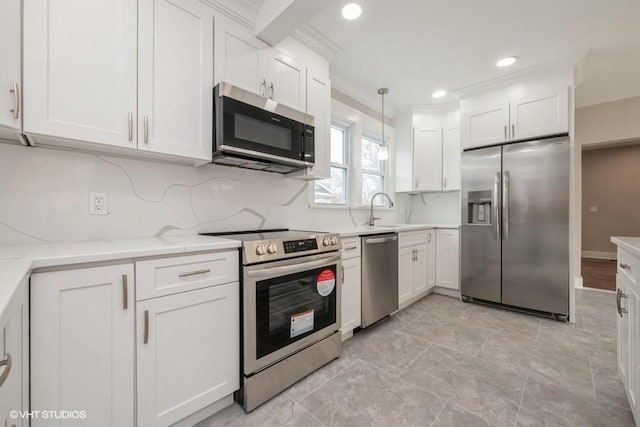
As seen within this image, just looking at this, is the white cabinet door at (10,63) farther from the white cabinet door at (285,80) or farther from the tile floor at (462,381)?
the tile floor at (462,381)

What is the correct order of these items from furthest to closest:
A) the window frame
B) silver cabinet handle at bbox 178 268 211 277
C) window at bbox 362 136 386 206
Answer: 1. window at bbox 362 136 386 206
2. the window frame
3. silver cabinet handle at bbox 178 268 211 277

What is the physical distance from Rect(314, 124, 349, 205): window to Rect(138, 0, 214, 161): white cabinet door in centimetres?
162

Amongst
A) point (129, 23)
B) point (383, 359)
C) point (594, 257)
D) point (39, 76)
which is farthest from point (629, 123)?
point (39, 76)

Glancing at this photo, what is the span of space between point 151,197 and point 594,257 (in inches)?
343

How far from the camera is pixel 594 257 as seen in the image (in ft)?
20.4

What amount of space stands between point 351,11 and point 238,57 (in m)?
0.91

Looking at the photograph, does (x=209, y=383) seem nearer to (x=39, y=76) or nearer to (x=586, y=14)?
(x=39, y=76)

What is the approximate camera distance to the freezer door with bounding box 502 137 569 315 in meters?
2.71

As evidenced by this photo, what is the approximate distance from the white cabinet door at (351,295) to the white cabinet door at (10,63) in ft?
6.47

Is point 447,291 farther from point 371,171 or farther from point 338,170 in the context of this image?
point 338,170

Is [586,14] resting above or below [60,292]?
above

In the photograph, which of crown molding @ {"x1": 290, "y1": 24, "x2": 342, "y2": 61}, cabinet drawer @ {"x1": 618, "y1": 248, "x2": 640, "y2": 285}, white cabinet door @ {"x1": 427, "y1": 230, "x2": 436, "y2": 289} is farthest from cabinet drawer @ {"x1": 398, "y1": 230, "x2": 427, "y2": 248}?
crown molding @ {"x1": 290, "y1": 24, "x2": 342, "y2": 61}

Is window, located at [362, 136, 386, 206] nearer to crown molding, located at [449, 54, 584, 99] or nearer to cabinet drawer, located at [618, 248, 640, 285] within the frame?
crown molding, located at [449, 54, 584, 99]

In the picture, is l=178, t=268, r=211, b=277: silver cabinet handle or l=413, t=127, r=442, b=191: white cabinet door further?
l=413, t=127, r=442, b=191: white cabinet door
